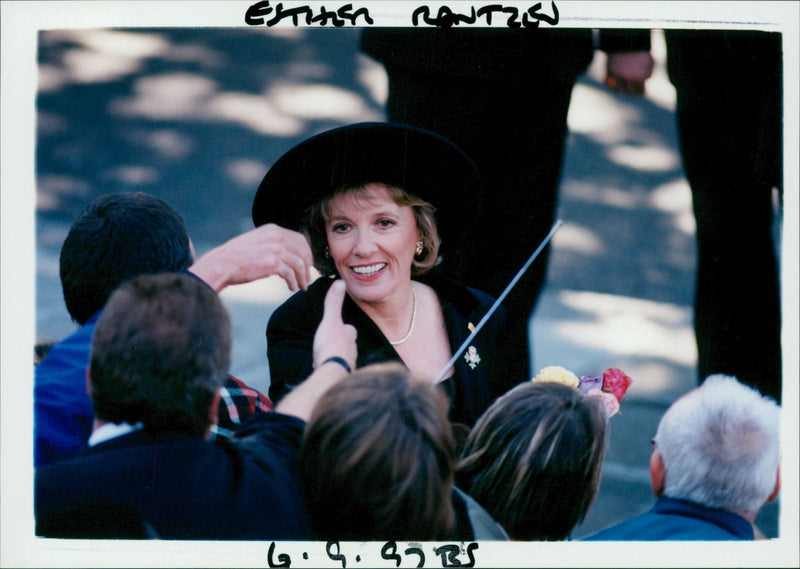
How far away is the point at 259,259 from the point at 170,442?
582mm

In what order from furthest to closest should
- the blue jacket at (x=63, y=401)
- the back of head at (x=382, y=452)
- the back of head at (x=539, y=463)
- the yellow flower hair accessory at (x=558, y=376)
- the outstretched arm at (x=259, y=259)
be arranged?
1. the yellow flower hair accessory at (x=558, y=376)
2. the outstretched arm at (x=259, y=259)
3. the blue jacket at (x=63, y=401)
4. the back of head at (x=539, y=463)
5. the back of head at (x=382, y=452)

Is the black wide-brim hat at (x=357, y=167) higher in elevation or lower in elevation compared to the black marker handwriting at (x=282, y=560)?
higher

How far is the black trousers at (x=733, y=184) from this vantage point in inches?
91.4

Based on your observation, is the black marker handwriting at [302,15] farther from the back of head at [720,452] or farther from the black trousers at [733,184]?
the back of head at [720,452]

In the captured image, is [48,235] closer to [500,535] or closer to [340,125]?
[340,125]

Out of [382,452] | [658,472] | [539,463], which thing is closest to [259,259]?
[382,452]

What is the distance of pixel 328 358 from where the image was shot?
2217 millimetres

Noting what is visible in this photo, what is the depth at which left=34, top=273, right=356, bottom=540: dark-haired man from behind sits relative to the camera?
6.12 ft

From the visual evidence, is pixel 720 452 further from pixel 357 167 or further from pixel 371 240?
pixel 357 167

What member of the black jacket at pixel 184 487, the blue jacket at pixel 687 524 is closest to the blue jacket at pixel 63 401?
the black jacket at pixel 184 487

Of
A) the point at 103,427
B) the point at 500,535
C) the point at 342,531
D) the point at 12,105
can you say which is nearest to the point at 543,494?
the point at 500,535

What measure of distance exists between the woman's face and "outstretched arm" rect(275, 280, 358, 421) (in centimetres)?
6

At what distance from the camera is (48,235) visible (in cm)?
238

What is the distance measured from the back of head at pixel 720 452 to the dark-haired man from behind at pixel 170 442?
821mm
